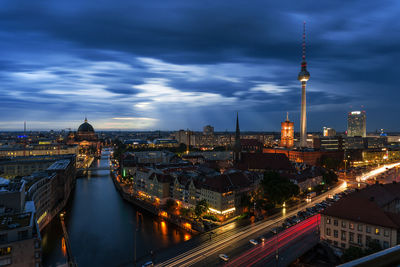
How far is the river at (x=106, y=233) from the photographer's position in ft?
67.9

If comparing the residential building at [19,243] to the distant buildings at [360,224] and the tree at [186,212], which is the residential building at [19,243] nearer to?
the tree at [186,212]

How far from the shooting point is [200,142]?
4764 inches

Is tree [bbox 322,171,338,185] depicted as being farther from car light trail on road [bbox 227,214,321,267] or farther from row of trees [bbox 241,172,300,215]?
car light trail on road [bbox 227,214,321,267]

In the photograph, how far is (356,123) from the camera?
17175cm

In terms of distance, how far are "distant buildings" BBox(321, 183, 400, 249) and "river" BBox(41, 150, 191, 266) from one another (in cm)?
1212

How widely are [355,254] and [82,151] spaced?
102 m

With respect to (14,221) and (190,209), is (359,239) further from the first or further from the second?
(14,221)

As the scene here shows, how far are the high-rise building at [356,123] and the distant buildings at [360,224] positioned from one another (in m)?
171

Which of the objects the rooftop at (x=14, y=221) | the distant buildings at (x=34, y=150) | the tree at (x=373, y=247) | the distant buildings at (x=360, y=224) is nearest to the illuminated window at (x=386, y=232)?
the distant buildings at (x=360, y=224)

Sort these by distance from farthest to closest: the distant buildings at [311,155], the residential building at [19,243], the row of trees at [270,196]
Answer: the distant buildings at [311,155]
the row of trees at [270,196]
the residential building at [19,243]

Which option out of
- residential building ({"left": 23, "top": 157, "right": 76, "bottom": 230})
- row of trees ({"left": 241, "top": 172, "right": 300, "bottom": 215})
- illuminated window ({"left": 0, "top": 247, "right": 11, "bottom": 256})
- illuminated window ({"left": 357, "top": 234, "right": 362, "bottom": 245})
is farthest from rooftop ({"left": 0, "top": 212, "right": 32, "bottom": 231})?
illuminated window ({"left": 357, "top": 234, "right": 362, "bottom": 245})

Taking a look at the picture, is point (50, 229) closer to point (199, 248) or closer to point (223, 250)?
point (199, 248)

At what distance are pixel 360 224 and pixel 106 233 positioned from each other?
21.3 m

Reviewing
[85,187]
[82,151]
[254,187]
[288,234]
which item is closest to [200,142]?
[82,151]
